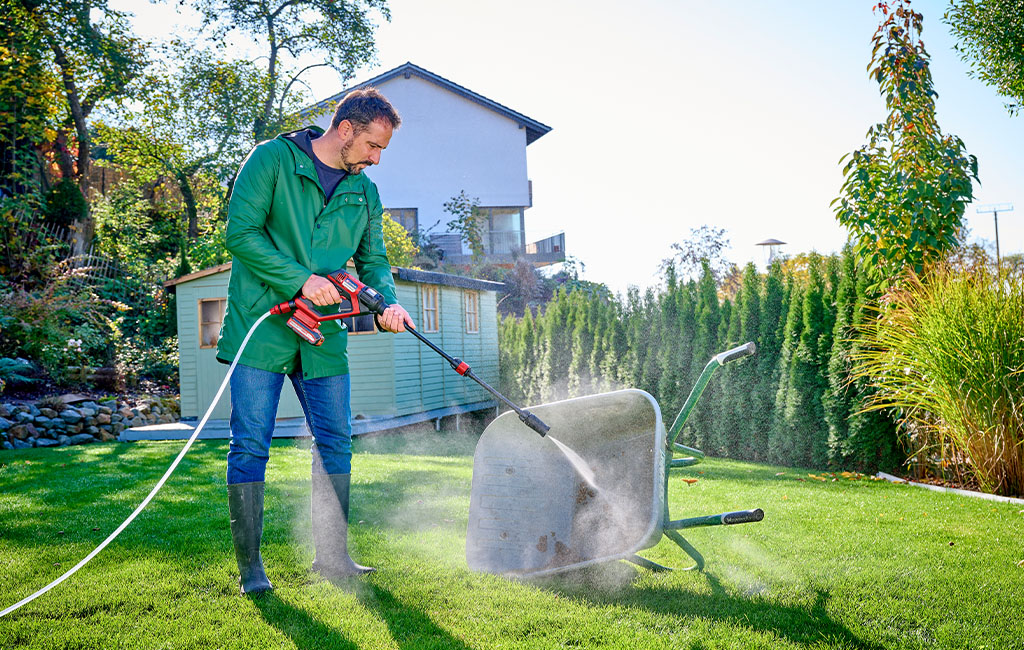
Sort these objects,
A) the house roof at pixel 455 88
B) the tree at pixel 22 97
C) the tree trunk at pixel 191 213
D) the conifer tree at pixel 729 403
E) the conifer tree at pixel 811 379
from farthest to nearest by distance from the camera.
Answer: the house roof at pixel 455 88
the tree trunk at pixel 191 213
the tree at pixel 22 97
the conifer tree at pixel 729 403
the conifer tree at pixel 811 379

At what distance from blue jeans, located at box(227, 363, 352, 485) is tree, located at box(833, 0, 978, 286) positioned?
4085mm

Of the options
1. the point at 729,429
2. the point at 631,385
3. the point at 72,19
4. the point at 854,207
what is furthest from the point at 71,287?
the point at 854,207

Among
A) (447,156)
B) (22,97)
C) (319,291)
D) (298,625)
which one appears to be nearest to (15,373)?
(22,97)

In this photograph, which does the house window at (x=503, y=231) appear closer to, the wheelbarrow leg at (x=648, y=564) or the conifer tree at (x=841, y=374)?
the conifer tree at (x=841, y=374)

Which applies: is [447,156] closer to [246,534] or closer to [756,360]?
[756,360]

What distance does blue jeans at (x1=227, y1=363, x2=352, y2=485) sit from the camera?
233 cm

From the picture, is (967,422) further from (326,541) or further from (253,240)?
(253,240)

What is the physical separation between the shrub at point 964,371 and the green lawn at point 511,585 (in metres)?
0.50

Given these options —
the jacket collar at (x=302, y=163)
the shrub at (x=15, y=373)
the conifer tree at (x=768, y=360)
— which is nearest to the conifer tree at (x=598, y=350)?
the conifer tree at (x=768, y=360)

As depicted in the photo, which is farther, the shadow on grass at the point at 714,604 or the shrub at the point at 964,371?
the shrub at the point at 964,371

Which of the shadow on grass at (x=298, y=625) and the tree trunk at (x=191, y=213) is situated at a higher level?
the tree trunk at (x=191, y=213)

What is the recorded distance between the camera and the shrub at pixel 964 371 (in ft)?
13.0

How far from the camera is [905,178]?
5062 millimetres

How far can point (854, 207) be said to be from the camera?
17.2ft
